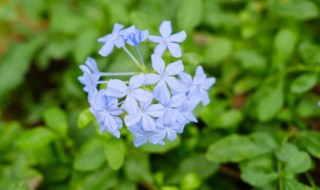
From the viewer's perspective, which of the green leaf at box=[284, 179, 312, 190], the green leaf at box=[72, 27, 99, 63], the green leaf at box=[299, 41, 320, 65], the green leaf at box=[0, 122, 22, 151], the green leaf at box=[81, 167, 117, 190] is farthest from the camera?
the green leaf at box=[72, 27, 99, 63]

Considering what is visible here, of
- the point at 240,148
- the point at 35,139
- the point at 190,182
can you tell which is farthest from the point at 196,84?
the point at 35,139

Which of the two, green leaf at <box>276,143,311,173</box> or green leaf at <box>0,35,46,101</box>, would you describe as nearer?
green leaf at <box>276,143,311,173</box>

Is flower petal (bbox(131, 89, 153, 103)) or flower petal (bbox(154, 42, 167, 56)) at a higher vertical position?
flower petal (bbox(154, 42, 167, 56))

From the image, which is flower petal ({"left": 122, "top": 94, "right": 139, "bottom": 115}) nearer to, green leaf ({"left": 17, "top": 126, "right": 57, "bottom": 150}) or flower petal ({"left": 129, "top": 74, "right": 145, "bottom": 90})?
flower petal ({"left": 129, "top": 74, "right": 145, "bottom": 90})

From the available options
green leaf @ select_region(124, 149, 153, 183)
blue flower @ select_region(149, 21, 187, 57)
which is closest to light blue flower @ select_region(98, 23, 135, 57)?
blue flower @ select_region(149, 21, 187, 57)

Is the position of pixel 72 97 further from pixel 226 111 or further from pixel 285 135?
pixel 285 135

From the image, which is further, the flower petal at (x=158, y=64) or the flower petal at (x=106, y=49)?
the flower petal at (x=106, y=49)

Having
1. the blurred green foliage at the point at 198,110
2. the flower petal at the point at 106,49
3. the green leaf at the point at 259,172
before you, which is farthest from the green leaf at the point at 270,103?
the flower petal at the point at 106,49

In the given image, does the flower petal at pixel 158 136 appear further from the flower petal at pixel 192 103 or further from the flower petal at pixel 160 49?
the flower petal at pixel 160 49
